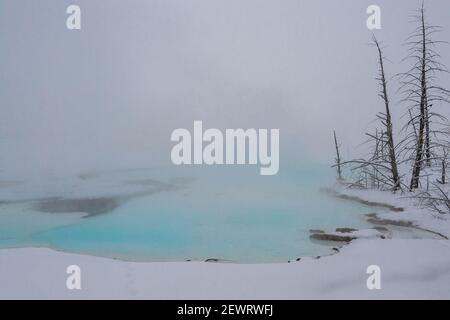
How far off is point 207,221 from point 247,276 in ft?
1.44

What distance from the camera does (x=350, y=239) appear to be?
2.45m

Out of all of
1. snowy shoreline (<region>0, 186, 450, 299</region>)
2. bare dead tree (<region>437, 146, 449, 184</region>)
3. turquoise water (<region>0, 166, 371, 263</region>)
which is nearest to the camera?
snowy shoreline (<region>0, 186, 450, 299</region>)

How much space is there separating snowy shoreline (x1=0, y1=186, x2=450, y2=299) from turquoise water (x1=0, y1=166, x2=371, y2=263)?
0.29 ft

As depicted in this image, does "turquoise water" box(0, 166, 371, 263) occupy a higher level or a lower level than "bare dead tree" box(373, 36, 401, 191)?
lower

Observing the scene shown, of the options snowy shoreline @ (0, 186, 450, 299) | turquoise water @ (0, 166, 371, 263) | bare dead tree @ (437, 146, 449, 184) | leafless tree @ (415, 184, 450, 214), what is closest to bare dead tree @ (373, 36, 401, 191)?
leafless tree @ (415, 184, 450, 214)

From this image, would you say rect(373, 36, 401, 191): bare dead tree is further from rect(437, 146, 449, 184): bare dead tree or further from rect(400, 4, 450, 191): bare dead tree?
rect(437, 146, 449, 184): bare dead tree

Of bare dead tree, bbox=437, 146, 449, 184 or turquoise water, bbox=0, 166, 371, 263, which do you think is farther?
bare dead tree, bbox=437, 146, 449, 184

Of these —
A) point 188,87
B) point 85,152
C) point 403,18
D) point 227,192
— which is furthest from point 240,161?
point 403,18

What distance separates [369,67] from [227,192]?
4.29ft

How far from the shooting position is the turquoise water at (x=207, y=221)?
2.45 metres

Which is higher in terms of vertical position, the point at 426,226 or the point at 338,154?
the point at 338,154

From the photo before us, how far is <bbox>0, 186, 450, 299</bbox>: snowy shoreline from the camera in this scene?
2.27 m

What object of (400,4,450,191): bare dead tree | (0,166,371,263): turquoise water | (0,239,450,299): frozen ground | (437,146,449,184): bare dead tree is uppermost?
(400,4,450,191): bare dead tree

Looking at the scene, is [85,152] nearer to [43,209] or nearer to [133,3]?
[43,209]
